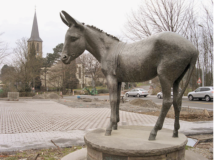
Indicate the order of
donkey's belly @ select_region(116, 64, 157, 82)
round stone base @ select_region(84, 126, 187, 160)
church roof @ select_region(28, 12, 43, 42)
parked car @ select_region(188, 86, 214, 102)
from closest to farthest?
round stone base @ select_region(84, 126, 187, 160), donkey's belly @ select_region(116, 64, 157, 82), parked car @ select_region(188, 86, 214, 102), church roof @ select_region(28, 12, 43, 42)

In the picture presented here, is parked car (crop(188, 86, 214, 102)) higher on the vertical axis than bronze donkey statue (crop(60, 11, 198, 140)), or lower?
lower

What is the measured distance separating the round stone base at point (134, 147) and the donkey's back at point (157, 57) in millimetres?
1006

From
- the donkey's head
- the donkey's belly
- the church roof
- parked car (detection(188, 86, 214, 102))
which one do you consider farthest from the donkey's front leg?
the church roof

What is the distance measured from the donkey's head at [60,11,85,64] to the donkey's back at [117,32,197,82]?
2.67 feet

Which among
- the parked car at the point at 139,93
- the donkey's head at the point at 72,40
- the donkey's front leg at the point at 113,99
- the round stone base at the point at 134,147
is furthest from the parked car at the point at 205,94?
the donkey's head at the point at 72,40

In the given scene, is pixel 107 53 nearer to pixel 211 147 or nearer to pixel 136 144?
pixel 136 144

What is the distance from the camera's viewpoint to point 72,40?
323cm

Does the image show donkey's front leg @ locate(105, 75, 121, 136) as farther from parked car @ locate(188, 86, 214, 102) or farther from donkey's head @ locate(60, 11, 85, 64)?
parked car @ locate(188, 86, 214, 102)

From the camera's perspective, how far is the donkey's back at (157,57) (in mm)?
2709

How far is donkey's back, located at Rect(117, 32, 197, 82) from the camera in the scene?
2709mm

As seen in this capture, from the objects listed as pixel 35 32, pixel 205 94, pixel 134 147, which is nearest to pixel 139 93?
pixel 205 94

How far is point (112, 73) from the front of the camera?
→ 3205mm

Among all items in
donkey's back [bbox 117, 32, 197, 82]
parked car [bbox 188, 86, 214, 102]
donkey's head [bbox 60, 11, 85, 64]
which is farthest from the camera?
parked car [bbox 188, 86, 214, 102]

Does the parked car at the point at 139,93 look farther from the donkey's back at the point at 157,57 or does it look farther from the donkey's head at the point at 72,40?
Result: the donkey's head at the point at 72,40
